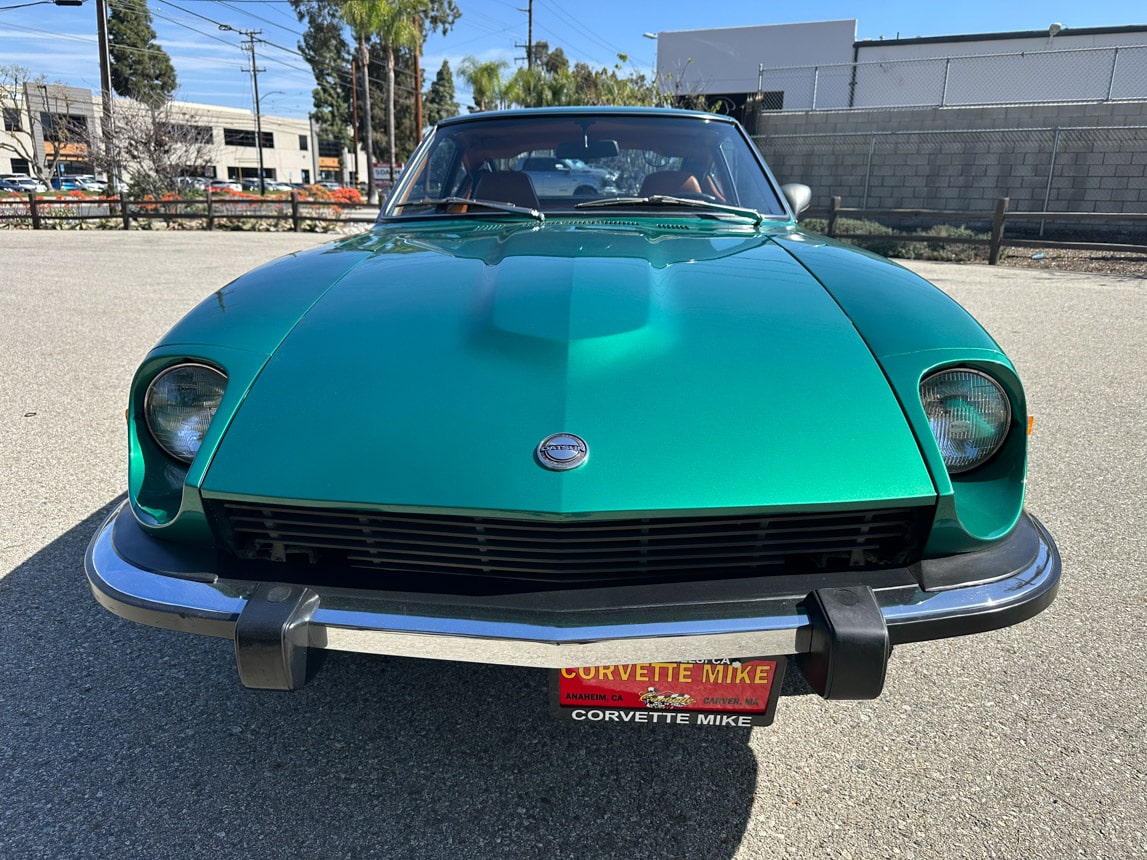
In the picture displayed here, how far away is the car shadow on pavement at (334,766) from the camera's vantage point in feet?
5.25

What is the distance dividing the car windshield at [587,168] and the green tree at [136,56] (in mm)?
58249

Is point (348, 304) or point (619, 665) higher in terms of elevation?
point (348, 304)

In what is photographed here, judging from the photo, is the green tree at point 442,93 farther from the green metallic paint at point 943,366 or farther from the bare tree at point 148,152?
the green metallic paint at point 943,366

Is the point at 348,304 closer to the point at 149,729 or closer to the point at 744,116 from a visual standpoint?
the point at 149,729

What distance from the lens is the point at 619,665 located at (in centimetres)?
143

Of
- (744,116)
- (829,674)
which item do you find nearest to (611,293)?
(829,674)

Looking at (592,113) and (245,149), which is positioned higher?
(245,149)

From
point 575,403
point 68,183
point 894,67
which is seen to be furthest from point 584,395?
point 68,183

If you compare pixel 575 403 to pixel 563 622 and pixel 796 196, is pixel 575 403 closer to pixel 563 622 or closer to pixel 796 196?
pixel 563 622

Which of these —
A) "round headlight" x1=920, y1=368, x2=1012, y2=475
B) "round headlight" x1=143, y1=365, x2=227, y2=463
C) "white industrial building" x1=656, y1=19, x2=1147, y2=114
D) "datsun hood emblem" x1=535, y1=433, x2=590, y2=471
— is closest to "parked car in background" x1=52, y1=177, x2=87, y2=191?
"white industrial building" x1=656, y1=19, x2=1147, y2=114

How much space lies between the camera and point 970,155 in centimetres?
1592

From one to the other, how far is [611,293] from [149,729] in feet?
5.06

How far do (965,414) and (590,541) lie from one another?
842 millimetres

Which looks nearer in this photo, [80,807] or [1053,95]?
[80,807]
